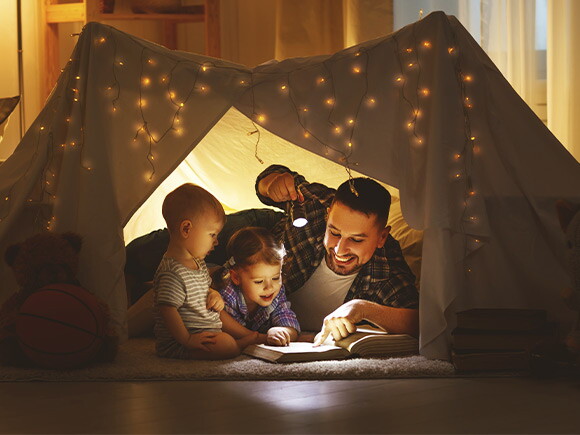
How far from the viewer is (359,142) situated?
250 cm

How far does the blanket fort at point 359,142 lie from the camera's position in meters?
2.41

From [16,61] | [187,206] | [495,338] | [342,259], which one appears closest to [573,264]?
[495,338]

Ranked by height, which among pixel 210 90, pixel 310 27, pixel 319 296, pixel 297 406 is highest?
pixel 310 27

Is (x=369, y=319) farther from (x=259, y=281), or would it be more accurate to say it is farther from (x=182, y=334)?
(x=182, y=334)

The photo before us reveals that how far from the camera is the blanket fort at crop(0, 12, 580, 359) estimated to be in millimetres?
2406

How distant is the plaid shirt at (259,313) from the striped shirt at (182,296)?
0.34 ft

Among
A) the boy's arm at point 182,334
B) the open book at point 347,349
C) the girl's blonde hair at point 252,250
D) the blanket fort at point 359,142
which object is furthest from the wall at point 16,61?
the open book at point 347,349

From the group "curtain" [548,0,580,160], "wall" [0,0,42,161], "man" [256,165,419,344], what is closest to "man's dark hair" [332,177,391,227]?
"man" [256,165,419,344]

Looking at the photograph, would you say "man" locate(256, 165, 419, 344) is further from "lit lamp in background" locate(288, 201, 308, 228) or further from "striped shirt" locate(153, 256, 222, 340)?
"striped shirt" locate(153, 256, 222, 340)

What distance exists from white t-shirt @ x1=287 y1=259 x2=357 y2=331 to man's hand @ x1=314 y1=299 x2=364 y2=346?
0.49 feet

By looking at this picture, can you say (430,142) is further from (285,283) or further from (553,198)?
(285,283)

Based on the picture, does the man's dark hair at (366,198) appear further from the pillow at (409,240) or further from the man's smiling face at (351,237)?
the pillow at (409,240)

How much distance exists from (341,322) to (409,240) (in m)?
0.48

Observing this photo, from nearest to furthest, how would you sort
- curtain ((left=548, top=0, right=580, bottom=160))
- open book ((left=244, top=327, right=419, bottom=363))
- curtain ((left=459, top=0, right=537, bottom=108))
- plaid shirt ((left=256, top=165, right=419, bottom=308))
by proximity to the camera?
open book ((left=244, top=327, right=419, bottom=363)) → plaid shirt ((left=256, top=165, right=419, bottom=308)) → curtain ((left=548, top=0, right=580, bottom=160)) → curtain ((left=459, top=0, right=537, bottom=108))
